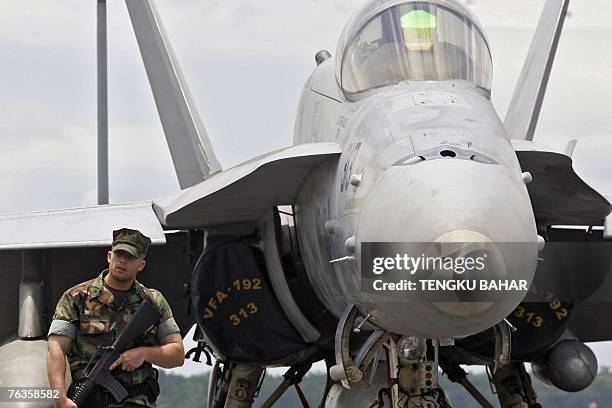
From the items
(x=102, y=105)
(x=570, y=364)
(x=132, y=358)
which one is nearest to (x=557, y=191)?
(x=570, y=364)

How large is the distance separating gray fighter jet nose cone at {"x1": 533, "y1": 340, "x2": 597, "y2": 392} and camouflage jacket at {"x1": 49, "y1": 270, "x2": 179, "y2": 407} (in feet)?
10.7

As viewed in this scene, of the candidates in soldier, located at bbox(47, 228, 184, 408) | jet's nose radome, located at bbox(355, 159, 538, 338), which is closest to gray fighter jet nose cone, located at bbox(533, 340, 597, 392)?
jet's nose radome, located at bbox(355, 159, 538, 338)

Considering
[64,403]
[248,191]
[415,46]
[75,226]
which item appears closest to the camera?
[64,403]

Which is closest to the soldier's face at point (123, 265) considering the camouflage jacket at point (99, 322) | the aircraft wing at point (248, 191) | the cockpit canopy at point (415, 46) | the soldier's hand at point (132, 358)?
the camouflage jacket at point (99, 322)

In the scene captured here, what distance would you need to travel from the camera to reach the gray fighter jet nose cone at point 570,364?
873 centimetres

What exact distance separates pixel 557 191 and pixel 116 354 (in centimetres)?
270

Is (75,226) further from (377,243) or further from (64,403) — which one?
(377,243)

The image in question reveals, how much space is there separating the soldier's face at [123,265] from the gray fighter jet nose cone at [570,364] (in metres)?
3.50

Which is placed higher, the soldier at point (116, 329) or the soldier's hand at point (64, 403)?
the soldier at point (116, 329)

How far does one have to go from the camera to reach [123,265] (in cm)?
627

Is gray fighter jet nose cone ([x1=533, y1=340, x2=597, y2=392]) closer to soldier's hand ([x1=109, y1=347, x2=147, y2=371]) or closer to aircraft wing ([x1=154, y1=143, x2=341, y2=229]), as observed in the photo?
aircraft wing ([x1=154, y1=143, x2=341, y2=229])

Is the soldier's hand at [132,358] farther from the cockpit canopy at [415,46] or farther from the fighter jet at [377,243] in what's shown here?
the cockpit canopy at [415,46]

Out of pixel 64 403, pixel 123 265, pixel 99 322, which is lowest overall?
pixel 64 403

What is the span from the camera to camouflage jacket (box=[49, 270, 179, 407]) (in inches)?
250
